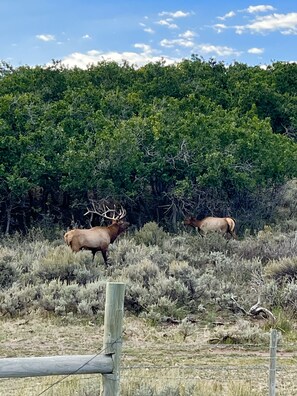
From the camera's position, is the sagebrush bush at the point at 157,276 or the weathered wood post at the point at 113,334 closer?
the weathered wood post at the point at 113,334

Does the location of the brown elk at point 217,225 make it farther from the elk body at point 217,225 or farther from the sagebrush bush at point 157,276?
the sagebrush bush at point 157,276

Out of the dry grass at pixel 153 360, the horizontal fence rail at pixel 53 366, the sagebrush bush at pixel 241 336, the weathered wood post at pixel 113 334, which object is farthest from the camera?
the sagebrush bush at pixel 241 336

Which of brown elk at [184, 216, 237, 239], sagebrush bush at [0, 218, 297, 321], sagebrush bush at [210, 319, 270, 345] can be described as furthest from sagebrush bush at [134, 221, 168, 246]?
sagebrush bush at [210, 319, 270, 345]

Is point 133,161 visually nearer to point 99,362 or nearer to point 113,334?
point 113,334

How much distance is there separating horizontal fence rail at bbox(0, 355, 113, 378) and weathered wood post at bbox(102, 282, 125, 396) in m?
0.05

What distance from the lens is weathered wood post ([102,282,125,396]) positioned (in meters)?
4.21

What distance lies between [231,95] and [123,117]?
9123 mm

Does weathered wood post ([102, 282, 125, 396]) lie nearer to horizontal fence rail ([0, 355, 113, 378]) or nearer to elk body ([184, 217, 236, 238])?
horizontal fence rail ([0, 355, 113, 378])

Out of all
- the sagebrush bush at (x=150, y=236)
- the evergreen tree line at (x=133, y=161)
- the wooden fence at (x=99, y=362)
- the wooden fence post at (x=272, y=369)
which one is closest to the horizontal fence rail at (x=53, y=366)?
the wooden fence at (x=99, y=362)

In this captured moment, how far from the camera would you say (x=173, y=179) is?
63.6 ft

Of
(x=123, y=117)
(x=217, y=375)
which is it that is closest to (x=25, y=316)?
(x=217, y=375)

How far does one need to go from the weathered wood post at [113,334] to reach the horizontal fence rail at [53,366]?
5cm

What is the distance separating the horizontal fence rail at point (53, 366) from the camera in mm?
3973

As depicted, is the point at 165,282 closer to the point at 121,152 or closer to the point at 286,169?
the point at 121,152
